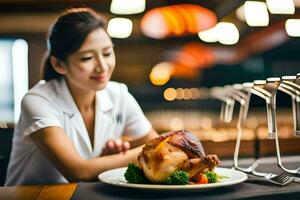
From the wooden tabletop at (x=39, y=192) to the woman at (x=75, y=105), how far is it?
0.46m

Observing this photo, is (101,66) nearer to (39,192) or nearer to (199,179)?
(39,192)

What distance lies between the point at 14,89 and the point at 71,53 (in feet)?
12.8

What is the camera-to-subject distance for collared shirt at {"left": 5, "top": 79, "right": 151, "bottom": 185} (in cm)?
191

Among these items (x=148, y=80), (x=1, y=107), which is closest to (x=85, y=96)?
(x=1, y=107)

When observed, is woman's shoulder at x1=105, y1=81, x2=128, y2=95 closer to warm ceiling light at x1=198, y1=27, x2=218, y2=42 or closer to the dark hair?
the dark hair

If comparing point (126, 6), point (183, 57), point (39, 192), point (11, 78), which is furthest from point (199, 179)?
point (183, 57)

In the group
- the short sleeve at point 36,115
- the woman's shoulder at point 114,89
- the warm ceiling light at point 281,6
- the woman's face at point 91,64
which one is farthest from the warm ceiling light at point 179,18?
the short sleeve at point 36,115

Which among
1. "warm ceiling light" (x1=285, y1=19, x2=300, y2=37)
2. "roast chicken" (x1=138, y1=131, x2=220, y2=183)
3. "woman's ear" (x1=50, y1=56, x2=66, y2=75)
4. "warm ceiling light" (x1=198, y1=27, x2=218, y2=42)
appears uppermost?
"warm ceiling light" (x1=285, y1=19, x2=300, y2=37)

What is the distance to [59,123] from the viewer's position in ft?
6.10

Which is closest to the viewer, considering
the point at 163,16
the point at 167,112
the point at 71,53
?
the point at 71,53

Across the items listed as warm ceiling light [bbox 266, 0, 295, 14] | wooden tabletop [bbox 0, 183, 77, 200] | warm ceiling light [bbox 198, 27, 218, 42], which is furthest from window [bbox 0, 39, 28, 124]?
wooden tabletop [bbox 0, 183, 77, 200]

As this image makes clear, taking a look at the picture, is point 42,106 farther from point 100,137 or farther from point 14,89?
point 14,89

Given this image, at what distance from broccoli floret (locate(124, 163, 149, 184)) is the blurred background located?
8.22 feet

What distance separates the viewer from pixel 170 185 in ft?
3.80
